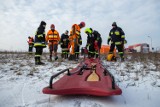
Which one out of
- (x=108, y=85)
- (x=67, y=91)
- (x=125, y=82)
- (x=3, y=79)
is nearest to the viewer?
(x=67, y=91)

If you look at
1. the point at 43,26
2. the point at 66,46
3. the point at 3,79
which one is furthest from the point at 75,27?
the point at 3,79

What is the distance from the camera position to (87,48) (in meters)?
11.4

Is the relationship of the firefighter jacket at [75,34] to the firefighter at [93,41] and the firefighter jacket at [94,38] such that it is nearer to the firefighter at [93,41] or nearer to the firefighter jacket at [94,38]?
the firefighter at [93,41]

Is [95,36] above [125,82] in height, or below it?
above

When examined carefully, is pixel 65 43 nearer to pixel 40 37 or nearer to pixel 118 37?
pixel 118 37

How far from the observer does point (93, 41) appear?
1118 centimetres

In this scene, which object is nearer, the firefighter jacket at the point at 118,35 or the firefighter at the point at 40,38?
the firefighter at the point at 40,38

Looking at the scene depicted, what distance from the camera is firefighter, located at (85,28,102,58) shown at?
36.0 feet

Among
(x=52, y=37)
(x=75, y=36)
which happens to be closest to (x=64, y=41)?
(x=52, y=37)

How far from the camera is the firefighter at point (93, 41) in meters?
11.0

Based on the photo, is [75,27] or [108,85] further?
[75,27]

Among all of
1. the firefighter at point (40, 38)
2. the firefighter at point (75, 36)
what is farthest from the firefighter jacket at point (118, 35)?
the firefighter at point (40, 38)

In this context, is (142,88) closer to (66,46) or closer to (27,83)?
(27,83)

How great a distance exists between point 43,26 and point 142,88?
19.1 feet
